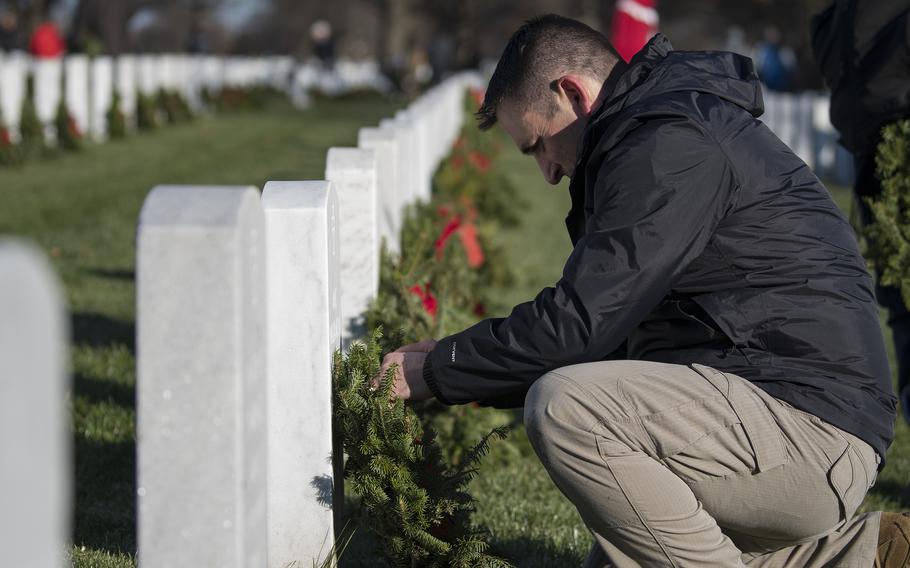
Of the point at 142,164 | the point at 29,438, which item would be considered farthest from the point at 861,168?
the point at 142,164

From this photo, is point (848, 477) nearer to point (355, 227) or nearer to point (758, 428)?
point (758, 428)

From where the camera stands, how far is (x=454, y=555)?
3.01 m

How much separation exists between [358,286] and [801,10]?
40.3 meters

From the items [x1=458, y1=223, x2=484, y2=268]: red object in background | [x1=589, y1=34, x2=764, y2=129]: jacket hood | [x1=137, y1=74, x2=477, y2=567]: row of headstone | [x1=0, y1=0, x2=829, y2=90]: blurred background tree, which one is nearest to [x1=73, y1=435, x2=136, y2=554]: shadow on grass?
[x1=137, y1=74, x2=477, y2=567]: row of headstone

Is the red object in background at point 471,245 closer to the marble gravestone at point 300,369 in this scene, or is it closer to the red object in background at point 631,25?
the marble gravestone at point 300,369

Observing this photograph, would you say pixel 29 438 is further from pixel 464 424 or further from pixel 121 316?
pixel 121 316

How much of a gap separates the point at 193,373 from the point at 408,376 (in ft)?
3.39

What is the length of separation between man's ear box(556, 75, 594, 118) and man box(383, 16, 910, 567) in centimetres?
13

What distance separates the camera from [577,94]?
3.10 metres

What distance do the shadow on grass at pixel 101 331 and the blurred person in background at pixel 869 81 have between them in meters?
3.45

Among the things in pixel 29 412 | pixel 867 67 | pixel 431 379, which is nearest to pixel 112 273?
pixel 867 67

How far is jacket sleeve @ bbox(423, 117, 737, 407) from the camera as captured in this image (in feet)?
8.75

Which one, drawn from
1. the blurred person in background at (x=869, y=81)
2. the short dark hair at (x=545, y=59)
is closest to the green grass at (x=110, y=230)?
the short dark hair at (x=545, y=59)

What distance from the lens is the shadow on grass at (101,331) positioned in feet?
20.4
